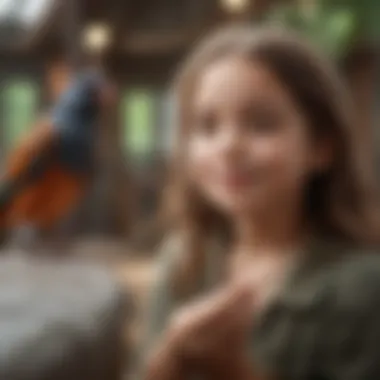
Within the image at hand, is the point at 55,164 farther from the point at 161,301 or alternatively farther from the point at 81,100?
the point at 161,301

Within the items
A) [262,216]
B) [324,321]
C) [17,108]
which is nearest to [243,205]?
[262,216]

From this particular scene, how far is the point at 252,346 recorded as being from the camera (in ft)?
2.44

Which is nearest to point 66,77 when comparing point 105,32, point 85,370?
point 105,32

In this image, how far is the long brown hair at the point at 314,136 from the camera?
0.75 metres

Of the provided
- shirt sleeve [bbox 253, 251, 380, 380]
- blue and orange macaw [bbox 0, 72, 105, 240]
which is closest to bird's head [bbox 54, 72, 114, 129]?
blue and orange macaw [bbox 0, 72, 105, 240]

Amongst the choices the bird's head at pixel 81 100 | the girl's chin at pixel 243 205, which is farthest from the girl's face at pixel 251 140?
the bird's head at pixel 81 100

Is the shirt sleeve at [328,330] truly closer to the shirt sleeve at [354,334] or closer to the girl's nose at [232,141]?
the shirt sleeve at [354,334]

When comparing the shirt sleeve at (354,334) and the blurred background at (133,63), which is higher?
the blurred background at (133,63)

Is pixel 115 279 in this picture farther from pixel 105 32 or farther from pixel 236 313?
pixel 105 32

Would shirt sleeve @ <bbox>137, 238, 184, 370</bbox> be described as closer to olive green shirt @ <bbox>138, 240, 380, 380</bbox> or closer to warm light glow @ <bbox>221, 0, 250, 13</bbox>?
olive green shirt @ <bbox>138, 240, 380, 380</bbox>

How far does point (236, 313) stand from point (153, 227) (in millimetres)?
109

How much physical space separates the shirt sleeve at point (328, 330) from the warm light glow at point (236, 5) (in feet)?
0.81

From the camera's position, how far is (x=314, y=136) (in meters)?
0.75

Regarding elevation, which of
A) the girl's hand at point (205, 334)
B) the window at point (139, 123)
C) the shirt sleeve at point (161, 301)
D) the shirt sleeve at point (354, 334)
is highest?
the window at point (139, 123)
